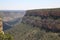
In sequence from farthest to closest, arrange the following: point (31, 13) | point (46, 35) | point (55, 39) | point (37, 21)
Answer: point (31, 13)
point (37, 21)
point (46, 35)
point (55, 39)

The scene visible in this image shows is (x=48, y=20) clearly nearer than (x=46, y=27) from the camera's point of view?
No

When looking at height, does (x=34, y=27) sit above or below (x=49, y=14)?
below

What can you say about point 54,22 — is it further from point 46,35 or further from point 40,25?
point 40,25

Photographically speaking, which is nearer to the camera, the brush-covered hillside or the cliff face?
the brush-covered hillside

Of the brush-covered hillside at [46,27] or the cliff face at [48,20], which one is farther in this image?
Result: the cliff face at [48,20]

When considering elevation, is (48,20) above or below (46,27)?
above

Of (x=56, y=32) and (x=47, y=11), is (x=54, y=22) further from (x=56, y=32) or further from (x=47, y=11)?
(x=47, y=11)

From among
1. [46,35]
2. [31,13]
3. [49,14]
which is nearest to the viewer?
[46,35]

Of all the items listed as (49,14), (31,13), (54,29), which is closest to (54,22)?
(54,29)

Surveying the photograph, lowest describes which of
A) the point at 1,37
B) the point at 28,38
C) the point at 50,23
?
the point at 28,38

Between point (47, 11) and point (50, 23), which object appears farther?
point (47, 11)
